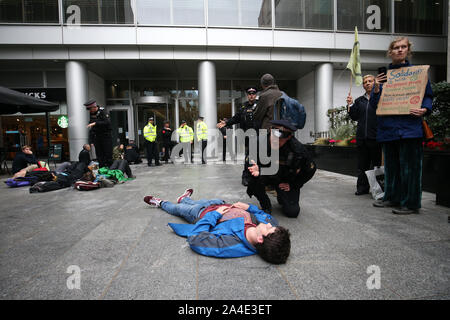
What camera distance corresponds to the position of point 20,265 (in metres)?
2.14

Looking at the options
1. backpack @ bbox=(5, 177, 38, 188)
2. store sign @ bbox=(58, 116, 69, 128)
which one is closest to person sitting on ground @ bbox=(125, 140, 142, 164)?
backpack @ bbox=(5, 177, 38, 188)

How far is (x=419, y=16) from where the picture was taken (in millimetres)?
12703

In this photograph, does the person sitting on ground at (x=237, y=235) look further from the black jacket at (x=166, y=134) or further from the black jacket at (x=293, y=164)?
the black jacket at (x=166, y=134)

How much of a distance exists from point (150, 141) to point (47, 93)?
283 inches

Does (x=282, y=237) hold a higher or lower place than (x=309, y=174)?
lower

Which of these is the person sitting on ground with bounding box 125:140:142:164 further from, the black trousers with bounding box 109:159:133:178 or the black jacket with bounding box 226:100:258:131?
the black jacket with bounding box 226:100:258:131

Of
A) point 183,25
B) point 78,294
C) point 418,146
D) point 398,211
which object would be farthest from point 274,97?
point 183,25

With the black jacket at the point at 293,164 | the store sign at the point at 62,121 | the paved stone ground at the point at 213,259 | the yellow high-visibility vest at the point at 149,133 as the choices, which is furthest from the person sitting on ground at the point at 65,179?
the store sign at the point at 62,121

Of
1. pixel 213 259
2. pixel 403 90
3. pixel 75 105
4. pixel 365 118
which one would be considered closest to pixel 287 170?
pixel 213 259

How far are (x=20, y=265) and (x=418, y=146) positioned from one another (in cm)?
455

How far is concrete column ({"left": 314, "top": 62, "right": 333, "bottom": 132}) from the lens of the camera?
40.8 ft

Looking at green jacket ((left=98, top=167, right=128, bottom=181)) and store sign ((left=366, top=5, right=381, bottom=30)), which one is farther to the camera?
store sign ((left=366, top=5, right=381, bottom=30))

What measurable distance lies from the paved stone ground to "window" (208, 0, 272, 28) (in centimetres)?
1042
